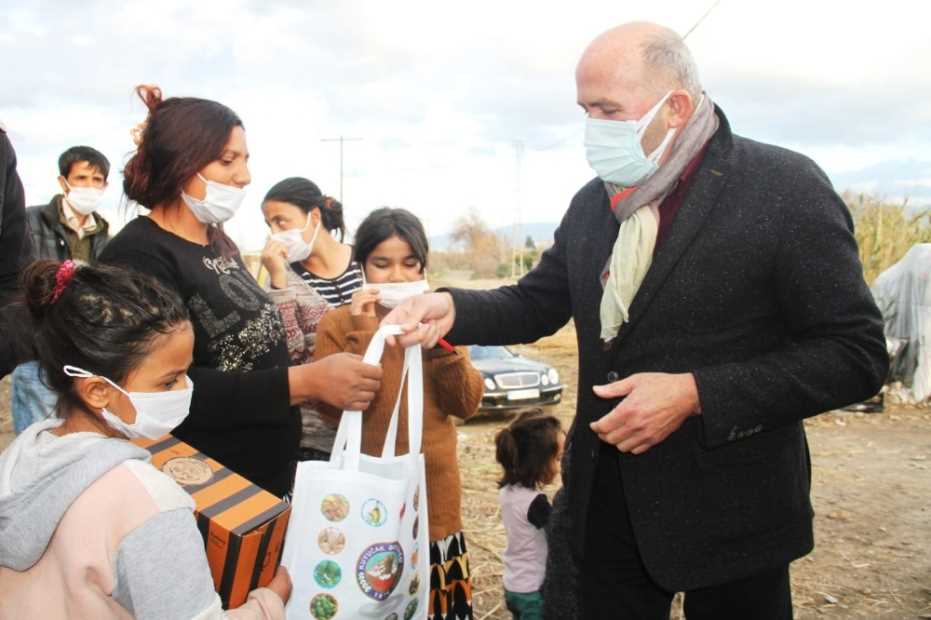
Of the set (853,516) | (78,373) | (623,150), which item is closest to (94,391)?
(78,373)

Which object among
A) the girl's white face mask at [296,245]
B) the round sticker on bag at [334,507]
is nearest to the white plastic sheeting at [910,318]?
the girl's white face mask at [296,245]

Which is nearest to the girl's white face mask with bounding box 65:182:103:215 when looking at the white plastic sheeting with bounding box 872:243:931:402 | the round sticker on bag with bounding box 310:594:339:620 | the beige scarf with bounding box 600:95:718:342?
the round sticker on bag with bounding box 310:594:339:620

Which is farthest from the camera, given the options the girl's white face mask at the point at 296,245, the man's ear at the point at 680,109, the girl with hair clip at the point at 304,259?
the girl's white face mask at the point at 296,245

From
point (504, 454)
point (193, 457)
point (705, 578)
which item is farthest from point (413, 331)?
point (504, 454)

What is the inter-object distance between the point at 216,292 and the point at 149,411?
656 millimetres

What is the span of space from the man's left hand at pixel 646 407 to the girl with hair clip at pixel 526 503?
1547 mm

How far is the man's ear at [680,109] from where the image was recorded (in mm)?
2232

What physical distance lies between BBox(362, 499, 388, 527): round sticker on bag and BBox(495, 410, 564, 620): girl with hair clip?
1448 millimetres

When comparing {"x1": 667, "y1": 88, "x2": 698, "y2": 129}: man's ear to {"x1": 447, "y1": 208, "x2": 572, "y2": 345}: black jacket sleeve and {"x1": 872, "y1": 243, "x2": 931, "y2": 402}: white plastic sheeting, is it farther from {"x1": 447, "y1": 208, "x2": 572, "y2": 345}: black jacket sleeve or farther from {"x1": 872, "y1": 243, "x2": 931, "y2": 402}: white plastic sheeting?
{"x1": 872, "y1": 243, "x2": 931, "y2": 402}: white plastic sheeting

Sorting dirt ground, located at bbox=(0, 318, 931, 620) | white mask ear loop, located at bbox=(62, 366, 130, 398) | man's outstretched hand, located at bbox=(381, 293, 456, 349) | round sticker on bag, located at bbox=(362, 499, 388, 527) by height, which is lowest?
dirt ground, located at bbox=(0, 318, 931, 620)

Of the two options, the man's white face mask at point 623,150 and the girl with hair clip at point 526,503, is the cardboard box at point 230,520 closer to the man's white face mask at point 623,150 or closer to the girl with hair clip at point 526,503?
the man's white face mask at point 623,150

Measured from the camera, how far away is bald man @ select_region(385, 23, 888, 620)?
1.95 meters

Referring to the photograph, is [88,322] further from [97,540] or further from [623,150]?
[623,150]

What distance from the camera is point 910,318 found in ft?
34.1
